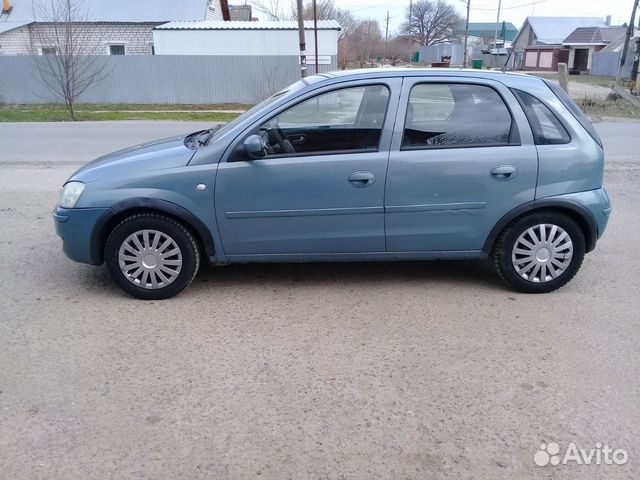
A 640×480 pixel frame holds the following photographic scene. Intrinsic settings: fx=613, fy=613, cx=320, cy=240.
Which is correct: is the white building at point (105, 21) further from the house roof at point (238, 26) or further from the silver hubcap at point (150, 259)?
the silver hubcap at point (150, 259)

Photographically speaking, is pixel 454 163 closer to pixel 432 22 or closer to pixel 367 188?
pixel 367 188

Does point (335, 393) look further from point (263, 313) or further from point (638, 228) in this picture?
point (638, 228)

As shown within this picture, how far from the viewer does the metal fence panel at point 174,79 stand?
83.5ft

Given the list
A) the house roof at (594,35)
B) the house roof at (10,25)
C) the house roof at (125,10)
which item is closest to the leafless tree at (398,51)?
the house roof at (594,35)

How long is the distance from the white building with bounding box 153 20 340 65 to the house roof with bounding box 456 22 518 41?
64.5 meters

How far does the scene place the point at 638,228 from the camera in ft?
22.4

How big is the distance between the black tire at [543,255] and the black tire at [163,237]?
7.91ft

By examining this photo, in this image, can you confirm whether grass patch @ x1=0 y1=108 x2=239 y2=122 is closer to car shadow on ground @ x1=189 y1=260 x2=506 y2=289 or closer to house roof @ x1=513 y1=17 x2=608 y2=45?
car shadow on ground @ x1=189 y1=260 x2=506 y2=289

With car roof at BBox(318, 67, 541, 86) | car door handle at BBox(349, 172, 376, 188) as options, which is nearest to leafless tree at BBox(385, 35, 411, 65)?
car roof at BBox(318, 67, 541, 86)

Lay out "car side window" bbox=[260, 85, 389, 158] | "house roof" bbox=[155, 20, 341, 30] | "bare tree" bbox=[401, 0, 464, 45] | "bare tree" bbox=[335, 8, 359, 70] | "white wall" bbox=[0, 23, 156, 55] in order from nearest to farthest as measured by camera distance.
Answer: "car side window" bbox=[260, 85, 389, 158], "house roof" bbox=[155, 20, 341, 30], "white wall" bbox=[0, 23, 156, 55], "bare tree" bbox=[335, 8, 359, 70], "bare tree" bbox=[401, 0, 464, 45]

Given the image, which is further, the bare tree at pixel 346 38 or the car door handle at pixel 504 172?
the bare tree at pixel 346 38

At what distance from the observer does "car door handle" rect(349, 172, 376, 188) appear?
15.2ft

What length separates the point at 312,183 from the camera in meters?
4.64

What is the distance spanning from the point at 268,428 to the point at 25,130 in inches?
633
